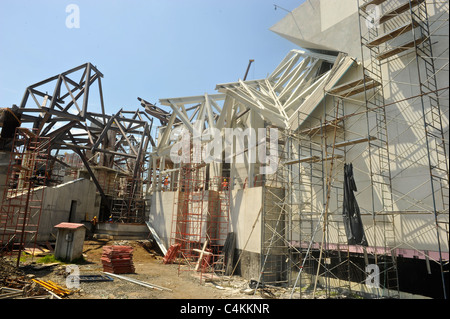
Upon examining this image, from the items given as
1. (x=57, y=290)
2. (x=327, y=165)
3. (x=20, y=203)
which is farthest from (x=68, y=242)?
(x=327, y=165)

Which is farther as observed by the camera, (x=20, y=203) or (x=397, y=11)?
(x=20, y=203)

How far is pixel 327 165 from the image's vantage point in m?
12.8

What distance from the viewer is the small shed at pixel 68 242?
14.6 m

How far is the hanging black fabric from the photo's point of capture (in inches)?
364

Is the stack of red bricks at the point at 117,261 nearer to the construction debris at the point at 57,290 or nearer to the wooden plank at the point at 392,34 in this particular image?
the construction debris at the point at 57,290

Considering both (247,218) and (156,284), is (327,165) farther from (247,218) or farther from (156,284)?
(156,284)

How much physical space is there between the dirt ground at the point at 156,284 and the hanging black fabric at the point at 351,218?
11.3ft

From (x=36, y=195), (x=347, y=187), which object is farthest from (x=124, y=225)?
(x=347, y=187)

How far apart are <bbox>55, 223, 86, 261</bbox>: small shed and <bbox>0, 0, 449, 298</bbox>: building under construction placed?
4.74 feet

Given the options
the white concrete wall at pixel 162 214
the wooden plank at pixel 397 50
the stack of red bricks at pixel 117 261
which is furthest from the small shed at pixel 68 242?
the wooden plank at pixel 397 50

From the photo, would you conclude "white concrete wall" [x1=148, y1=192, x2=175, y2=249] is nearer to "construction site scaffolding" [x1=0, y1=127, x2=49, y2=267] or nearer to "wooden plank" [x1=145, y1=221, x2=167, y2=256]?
"wooden plank" [x1=145, y1=221, x2=167, y2=256]

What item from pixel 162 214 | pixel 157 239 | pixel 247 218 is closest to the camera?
pixel 247 218

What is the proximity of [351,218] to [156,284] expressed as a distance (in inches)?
290

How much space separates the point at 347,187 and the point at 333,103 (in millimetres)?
4782
